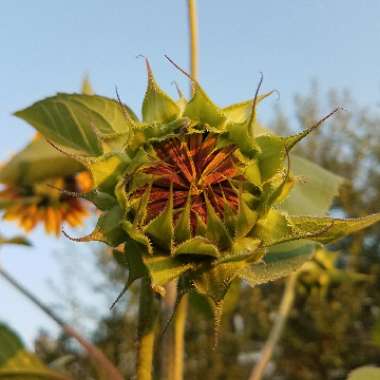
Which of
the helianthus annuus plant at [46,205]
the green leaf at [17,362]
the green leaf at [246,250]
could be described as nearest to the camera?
the green leaf at [246,250]

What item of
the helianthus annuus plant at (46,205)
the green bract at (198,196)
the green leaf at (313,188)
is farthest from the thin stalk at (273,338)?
the helianthus annuus plant at (46,205)

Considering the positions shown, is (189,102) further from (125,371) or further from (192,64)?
(125,371)

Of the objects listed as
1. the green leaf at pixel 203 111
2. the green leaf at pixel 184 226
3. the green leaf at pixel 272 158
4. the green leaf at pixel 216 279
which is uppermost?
the green leaf at pixel 203 111

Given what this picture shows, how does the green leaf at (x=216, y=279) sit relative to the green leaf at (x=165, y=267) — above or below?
below

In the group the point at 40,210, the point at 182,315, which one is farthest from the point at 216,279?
the point at 40,210

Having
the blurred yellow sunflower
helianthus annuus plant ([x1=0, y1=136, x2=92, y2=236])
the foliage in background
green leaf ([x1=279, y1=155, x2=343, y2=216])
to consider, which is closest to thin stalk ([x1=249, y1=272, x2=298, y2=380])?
green leaf ([x1=279, y1=155, x2=343, y2=216])

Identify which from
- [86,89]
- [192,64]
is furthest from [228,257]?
[86,89]

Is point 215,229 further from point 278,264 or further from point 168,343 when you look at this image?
point 168,343

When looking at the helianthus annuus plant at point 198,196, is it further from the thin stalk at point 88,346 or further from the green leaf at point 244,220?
the thin stalk at point 88,346
